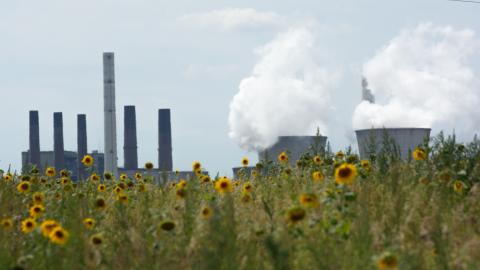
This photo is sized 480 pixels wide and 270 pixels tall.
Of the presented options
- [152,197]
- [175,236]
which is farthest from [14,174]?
[175,236]

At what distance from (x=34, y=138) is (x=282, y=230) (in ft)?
221

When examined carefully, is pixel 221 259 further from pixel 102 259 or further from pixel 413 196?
pixel 413 196

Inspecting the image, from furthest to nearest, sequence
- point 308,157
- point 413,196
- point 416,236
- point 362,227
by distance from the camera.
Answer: point 308,157 < point 413,196 < point 416,236 < point 362,227

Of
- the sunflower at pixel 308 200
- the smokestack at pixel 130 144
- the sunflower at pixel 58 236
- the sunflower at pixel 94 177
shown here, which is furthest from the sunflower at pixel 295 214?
the smokestack at pixel 130 144

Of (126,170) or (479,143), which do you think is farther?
(126,170)

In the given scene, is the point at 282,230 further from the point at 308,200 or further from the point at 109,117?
the point at 109,117

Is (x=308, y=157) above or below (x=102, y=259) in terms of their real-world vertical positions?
above

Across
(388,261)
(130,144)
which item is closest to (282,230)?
(388,261)

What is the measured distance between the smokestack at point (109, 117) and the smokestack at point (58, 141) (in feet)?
73.1

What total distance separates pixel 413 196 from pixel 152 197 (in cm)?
268

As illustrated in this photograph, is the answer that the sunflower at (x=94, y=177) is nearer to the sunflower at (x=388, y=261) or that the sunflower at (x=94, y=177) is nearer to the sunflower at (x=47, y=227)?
the sunflower at (x=47, y=227)

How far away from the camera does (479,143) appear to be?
7309 mm

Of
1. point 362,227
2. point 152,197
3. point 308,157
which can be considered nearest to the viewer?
point 362,227

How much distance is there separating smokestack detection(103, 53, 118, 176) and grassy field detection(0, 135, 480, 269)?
4161 cm
